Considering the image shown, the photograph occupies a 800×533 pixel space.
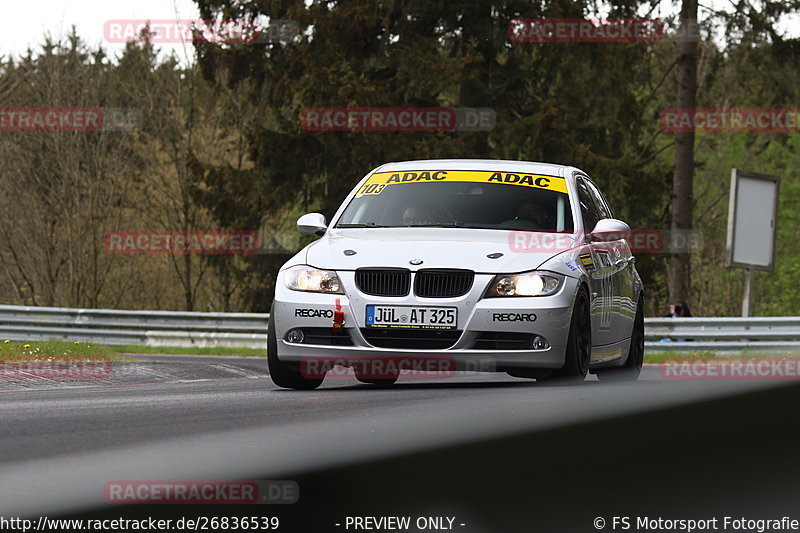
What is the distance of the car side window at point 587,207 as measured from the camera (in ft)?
34.4

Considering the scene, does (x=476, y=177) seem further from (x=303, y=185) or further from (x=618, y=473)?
(x=303, y=185)

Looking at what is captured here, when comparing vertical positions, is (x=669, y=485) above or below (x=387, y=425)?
above

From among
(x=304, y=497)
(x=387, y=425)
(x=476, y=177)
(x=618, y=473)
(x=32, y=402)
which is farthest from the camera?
(x=476, y=177)

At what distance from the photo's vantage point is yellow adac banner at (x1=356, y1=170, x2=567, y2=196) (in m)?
10.5

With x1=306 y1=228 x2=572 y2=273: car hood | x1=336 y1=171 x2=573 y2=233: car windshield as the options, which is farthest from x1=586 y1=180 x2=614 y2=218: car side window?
x1=306 y1=228 x2=572 y2=273: car hood

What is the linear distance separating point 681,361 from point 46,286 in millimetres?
23403

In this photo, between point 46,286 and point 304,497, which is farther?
point 46,286

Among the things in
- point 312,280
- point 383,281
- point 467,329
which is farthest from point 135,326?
point 467,329

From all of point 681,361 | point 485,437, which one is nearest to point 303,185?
point 681,361

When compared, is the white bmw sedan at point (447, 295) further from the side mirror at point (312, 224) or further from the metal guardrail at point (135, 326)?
the metal guardrail at point (135, 326)

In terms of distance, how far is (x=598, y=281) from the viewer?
991cm

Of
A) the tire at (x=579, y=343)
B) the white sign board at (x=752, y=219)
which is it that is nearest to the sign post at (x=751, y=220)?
the white sign board at (x=752, y=219)

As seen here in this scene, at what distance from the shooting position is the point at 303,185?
31938mm

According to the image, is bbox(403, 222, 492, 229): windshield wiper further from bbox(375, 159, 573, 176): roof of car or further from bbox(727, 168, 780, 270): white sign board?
bbox(727, 168, 780, 270): white sign board
